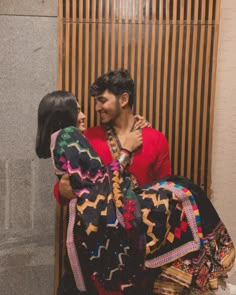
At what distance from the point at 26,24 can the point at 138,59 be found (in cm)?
88

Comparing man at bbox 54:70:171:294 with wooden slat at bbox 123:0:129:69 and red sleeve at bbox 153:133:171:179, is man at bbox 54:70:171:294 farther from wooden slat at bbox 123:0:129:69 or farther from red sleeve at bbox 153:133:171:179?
wooden slat at bbox 123:0:129:69

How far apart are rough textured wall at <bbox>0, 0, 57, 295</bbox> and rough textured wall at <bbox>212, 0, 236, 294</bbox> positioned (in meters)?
1.27

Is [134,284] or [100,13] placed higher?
[100,13]

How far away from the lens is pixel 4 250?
11.3ft

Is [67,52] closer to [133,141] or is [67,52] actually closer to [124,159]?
[133,141]

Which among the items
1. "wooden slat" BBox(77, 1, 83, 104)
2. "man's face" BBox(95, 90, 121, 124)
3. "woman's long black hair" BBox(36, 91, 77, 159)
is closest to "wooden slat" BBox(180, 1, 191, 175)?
"man's face" BBox(95, 90, 121, 124)

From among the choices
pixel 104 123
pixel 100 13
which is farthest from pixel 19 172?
pixel 100 13

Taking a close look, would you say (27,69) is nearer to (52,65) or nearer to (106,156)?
(52,65)

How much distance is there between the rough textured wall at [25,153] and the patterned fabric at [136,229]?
1.07 m

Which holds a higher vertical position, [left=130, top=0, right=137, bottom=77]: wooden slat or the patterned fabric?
[left=130, top=0, right=137, bottom=77]: wooden slat

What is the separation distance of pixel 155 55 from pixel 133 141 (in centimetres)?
88

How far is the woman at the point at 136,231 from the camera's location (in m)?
2.26

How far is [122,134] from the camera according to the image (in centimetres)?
296

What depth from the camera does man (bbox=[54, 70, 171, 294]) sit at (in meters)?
2.84
